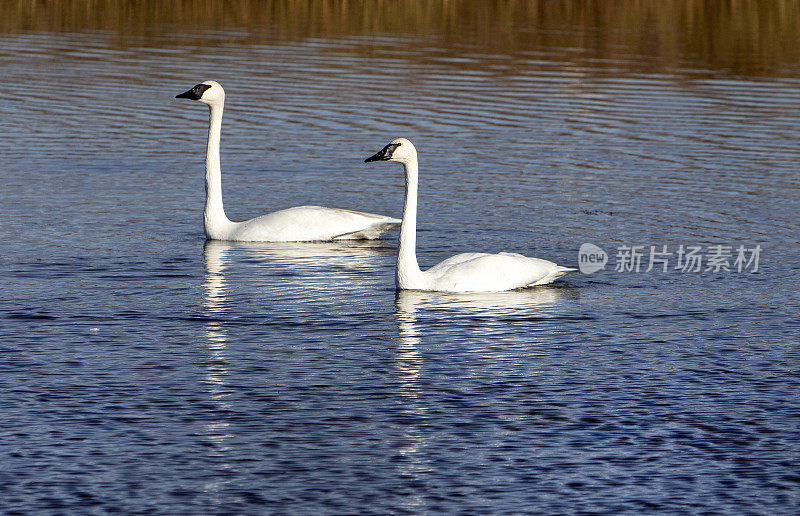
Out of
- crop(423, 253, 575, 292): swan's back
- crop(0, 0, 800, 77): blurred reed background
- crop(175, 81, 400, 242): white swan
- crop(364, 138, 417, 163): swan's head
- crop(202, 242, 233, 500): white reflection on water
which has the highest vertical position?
crop(0, 0, 800, 77): blurred reed background

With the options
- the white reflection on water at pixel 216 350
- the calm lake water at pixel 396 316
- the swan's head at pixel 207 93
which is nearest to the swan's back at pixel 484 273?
the calm lake water at pixel 396 316

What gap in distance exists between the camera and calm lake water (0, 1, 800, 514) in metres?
10.5

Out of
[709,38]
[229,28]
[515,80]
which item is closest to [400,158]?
[515,80]

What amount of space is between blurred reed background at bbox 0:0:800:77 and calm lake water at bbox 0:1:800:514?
10193 mm

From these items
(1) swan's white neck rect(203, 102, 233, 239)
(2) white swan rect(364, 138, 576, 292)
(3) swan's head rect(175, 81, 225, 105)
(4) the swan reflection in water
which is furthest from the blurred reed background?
(4) the swan reflection in water

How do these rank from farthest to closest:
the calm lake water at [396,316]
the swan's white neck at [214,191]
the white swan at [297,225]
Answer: the swan's white neck at [214,191] → the white swan at [297,225] → the calm lake water at [396,316]

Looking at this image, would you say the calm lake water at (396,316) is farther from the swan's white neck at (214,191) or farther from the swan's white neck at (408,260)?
the swan's white neck at (214,191)

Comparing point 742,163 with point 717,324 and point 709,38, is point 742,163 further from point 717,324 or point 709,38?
point 709,38

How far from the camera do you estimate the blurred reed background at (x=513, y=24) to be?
4757 centimetres

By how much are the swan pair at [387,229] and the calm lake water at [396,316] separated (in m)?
0.23

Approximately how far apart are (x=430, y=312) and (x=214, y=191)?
223 inches

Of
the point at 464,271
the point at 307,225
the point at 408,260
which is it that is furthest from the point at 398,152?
the point at 307,225

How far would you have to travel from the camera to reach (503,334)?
14.5 m

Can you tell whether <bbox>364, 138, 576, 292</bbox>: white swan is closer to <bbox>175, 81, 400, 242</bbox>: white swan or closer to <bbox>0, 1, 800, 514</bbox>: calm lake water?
<bbox>0, 1, 800, 514</bbox>: calm lake water
